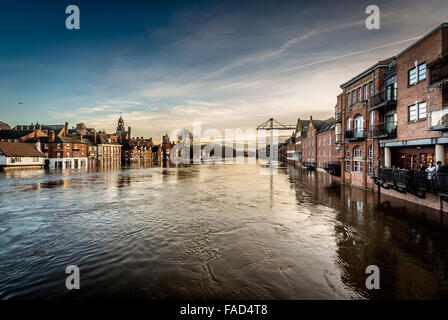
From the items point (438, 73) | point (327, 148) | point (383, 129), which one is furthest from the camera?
point (327, 148)

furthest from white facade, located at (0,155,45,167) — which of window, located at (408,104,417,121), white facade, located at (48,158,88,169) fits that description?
window, located at (408,104,417,121)

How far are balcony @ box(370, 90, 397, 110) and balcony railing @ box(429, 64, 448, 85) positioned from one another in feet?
16.5

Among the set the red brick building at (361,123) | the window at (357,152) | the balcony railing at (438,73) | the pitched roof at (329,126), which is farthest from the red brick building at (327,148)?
the balcony railing at (438,73)

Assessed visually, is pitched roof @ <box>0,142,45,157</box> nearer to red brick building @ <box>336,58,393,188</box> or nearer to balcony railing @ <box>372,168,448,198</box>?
red brick building @ <box>336,58,393,188</box>

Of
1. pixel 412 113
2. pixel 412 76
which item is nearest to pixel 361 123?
pixel 412 113

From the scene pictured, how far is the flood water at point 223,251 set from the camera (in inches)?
240

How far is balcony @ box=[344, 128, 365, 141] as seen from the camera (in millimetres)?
23611

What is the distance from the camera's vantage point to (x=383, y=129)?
21109 mm

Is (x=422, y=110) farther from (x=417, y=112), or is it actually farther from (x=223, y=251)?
(x=223, y=251)

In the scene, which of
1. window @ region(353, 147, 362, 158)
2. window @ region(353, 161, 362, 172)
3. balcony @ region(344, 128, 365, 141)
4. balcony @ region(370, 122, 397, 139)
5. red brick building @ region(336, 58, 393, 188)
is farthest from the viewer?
window @ region(353, 147, 362, 158)

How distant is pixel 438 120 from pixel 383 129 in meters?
7.41
